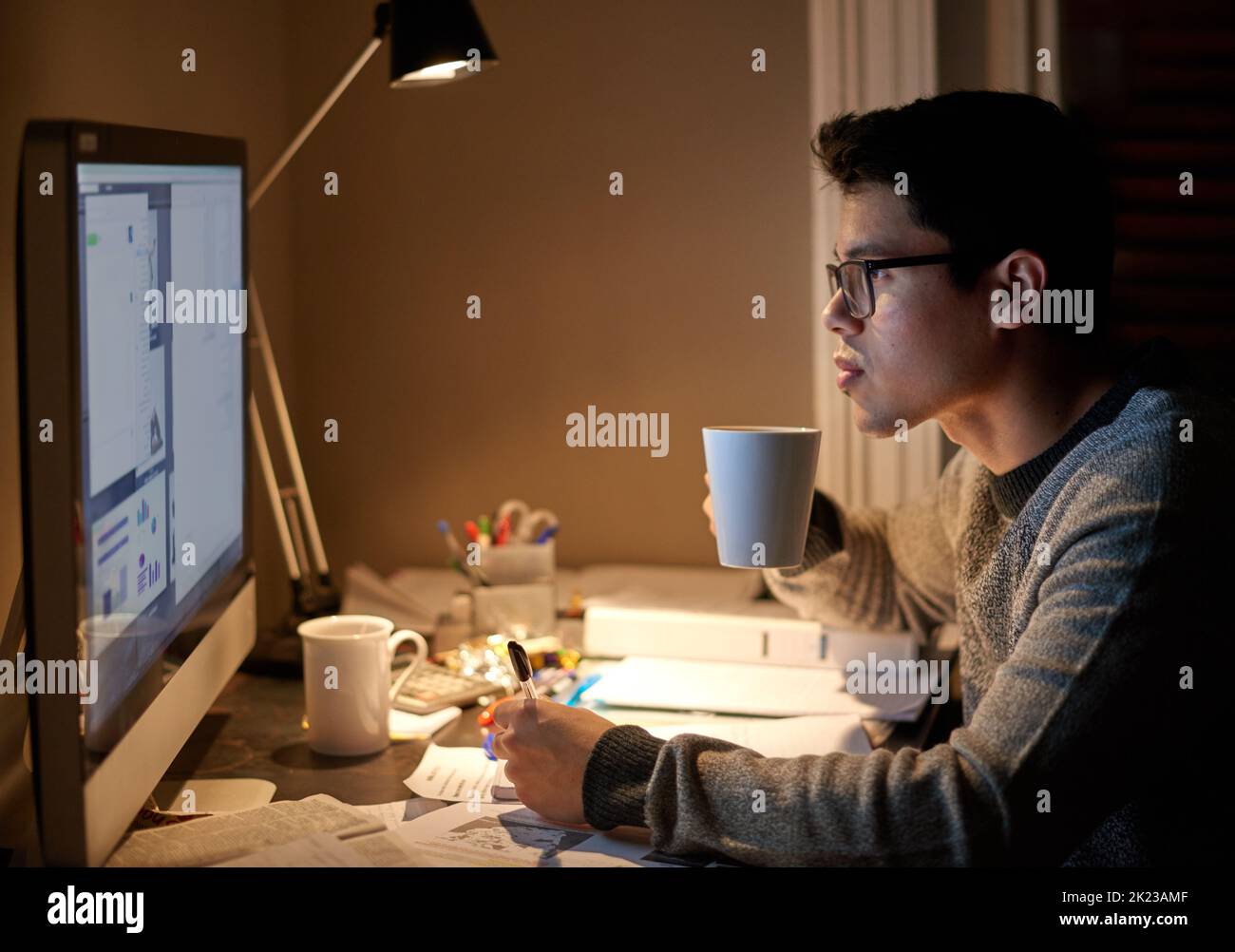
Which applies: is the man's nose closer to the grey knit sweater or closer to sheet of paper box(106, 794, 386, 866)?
the grey knit sweater

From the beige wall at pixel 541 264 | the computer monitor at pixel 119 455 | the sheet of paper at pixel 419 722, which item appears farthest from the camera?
the beige wall at pixel 541 264

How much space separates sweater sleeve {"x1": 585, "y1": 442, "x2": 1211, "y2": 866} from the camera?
0.86 meters

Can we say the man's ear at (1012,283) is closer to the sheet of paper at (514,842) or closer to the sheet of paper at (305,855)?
the sheet of paper at (514,842)

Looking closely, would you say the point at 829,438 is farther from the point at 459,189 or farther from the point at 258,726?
the point at 258,726

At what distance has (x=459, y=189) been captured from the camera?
2064mm

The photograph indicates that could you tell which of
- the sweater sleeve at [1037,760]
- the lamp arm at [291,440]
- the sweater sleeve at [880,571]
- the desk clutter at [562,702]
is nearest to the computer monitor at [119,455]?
the desk clutter at [562,702]

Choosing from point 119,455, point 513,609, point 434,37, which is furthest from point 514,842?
point 434,37

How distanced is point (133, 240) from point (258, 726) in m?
0.60

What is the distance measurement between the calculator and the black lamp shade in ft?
2.35

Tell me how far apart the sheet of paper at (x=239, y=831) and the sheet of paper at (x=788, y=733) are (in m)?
0.33

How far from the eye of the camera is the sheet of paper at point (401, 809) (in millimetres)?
1054

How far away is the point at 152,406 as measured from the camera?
97 cm
